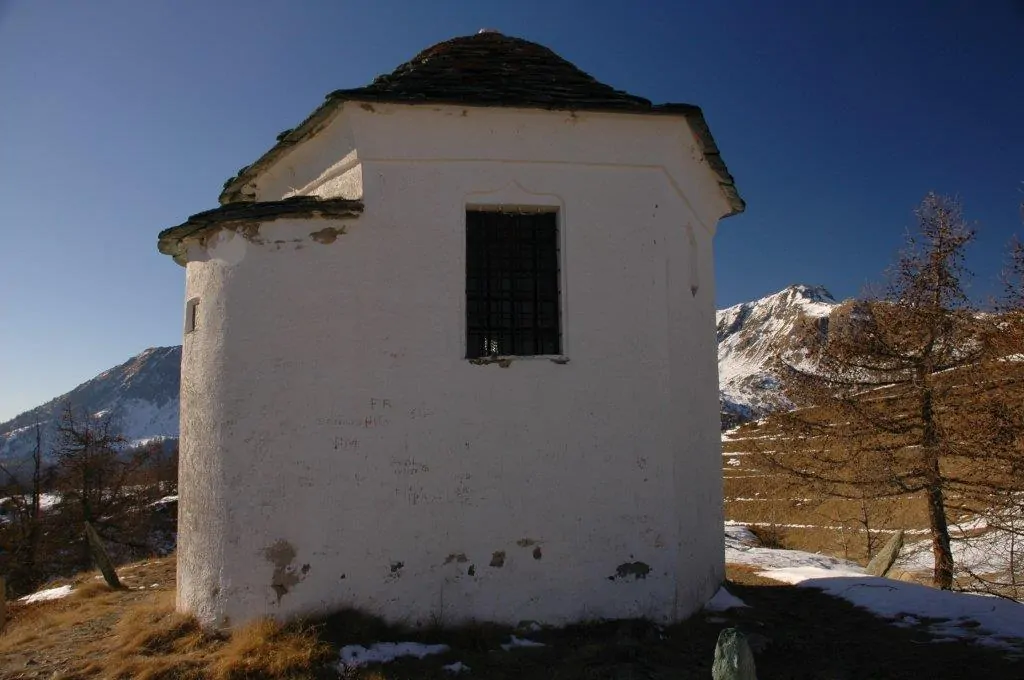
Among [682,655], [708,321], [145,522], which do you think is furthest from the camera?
[145,522]

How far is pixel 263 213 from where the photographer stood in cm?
624

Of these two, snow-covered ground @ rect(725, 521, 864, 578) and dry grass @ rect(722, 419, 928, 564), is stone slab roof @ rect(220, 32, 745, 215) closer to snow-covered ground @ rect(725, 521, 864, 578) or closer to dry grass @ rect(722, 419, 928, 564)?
snow-covered ground @ rect(725, 521, 864, 578)

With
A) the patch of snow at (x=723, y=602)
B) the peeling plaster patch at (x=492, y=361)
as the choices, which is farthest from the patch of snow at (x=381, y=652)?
the patch of snow at (x=723, y=602)

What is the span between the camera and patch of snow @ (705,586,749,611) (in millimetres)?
7066

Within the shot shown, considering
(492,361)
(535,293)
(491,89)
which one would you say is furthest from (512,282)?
(491,89)

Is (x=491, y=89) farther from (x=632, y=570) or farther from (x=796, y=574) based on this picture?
(x=796, y=574)

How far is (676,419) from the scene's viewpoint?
6.55 metres

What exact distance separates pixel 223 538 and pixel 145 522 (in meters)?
21.9

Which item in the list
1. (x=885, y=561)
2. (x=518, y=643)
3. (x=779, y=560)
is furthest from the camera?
(x=779, y=560)

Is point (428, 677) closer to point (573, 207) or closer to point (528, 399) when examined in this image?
point (528, 399)

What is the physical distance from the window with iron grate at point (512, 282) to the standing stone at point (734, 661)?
325 centimetres

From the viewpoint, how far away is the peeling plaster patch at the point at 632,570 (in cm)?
611

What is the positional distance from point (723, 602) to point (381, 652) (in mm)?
4001

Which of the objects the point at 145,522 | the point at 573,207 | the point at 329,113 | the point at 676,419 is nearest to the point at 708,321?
the point at 676,419
